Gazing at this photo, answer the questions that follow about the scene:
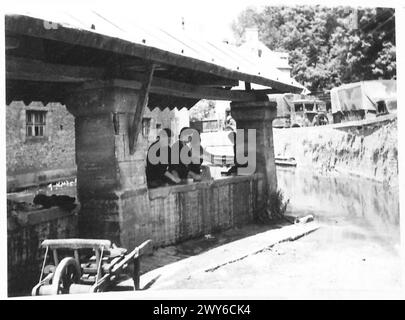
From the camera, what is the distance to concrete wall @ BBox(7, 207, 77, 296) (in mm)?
4992

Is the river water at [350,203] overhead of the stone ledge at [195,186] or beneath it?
beneath

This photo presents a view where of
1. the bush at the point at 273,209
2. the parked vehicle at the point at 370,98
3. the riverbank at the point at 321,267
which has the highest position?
the parked vehicle at the point at 370,98

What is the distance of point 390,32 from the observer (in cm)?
2233

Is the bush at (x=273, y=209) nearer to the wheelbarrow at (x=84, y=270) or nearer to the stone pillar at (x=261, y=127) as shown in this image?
the stone pillar at (x=261, y=127)

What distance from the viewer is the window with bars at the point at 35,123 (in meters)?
16.6

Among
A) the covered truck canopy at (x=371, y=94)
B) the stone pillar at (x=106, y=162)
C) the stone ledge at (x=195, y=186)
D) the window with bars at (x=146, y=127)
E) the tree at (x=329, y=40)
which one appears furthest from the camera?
the window with bars at (x=146, y=127)

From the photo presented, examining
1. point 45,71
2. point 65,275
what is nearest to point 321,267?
point 65,275

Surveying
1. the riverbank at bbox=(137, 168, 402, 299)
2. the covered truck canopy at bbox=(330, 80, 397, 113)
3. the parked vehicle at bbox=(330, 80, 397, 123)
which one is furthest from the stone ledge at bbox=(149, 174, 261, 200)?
the covered truck canopy at bbox=(330, 80, 397, 113)

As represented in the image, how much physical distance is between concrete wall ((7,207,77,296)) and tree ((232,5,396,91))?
515 inches

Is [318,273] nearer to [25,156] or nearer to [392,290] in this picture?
[392,290]

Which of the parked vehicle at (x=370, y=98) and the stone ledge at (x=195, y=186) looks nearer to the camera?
the stone ledge at (x=195, y=186)

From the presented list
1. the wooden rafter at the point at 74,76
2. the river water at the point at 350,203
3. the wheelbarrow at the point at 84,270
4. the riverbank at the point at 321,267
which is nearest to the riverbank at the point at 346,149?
the river water at the point at 350,203

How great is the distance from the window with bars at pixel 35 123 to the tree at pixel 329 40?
44.4 ft

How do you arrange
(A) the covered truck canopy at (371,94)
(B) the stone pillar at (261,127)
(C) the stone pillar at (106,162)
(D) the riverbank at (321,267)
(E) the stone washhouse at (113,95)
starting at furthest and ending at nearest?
(A) the covered truck canopy at (371,94) → (B) the stone pillar at (261,127) → (C) the stone pillar at (106,162) → (D) the riverbank at (321,267) → (E) the stone washhouse at (113,95)
